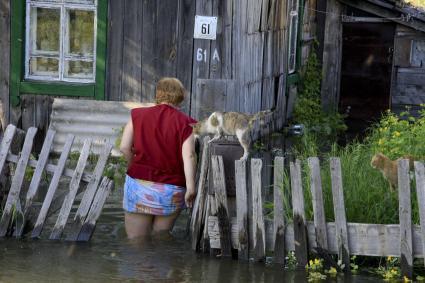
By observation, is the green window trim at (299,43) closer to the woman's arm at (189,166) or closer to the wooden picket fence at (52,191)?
the wooden picket fence at (52,191)

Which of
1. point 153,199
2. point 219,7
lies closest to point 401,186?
point 153,199

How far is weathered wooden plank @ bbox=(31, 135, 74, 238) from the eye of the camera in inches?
316

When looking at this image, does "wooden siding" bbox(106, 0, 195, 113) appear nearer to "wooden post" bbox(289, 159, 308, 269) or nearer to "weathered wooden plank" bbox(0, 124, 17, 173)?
"weathered wooden plank" bbox(0, 124, 17, 173)

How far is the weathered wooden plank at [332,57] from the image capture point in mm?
17312

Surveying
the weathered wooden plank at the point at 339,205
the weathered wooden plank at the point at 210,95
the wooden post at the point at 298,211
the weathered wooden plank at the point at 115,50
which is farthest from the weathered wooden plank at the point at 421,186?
the weathered wooden plank at the point at 115,50

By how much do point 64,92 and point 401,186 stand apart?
520 cm

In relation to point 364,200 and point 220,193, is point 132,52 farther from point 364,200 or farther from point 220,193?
point 364,200

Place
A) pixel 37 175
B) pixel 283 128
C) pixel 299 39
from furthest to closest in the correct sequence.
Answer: pixel 299 39
pixel 283 128
pixel 37 175

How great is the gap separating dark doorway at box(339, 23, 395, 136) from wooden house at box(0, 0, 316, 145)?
6480 mm

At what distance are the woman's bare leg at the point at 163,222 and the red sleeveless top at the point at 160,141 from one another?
13.3 inches

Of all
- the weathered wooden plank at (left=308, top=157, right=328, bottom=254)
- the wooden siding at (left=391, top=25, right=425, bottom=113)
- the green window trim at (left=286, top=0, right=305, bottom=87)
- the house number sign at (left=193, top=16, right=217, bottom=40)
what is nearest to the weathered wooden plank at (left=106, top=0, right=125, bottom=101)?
the house number sign at (left=193, top=16, right=217, bottom=40)

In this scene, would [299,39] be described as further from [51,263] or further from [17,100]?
[51,263]

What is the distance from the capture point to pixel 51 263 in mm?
7598

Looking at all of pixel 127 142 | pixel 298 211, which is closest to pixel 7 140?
pixel 127 142
